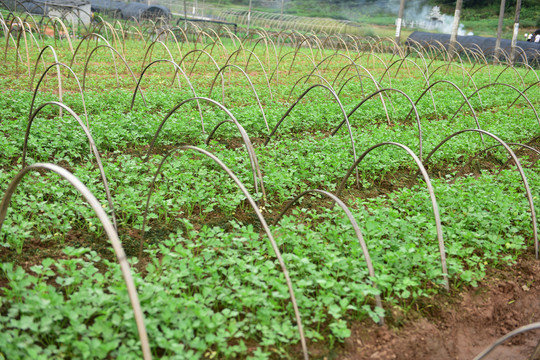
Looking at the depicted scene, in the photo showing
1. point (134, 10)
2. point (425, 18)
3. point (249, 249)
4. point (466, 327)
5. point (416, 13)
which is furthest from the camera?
point (416, 13)

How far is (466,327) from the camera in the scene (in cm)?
290

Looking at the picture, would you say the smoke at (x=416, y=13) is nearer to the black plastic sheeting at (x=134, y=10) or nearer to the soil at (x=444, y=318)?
the black plastic sheeting at (x=134, y=10)

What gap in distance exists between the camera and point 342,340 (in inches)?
99.4

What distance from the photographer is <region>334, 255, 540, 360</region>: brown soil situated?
2.59m

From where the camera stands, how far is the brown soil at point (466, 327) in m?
2.59

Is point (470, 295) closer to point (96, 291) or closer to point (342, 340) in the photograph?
point (342, 340)

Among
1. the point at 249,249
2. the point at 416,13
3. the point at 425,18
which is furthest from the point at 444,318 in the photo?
the point at 416,13

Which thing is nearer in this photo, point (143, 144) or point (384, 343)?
point (384, 343)

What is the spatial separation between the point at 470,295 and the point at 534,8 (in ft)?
156

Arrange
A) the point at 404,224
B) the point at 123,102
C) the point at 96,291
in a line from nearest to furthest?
the point at 96,291
the point at 404,224
the point at 123,102

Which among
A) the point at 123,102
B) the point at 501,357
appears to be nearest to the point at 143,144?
the point at 123,102

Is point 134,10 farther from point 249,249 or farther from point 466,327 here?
point 466,327

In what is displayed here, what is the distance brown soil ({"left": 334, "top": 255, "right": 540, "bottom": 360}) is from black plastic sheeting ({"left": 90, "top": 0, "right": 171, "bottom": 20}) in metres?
26.0

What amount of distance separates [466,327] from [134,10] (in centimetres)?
3029
